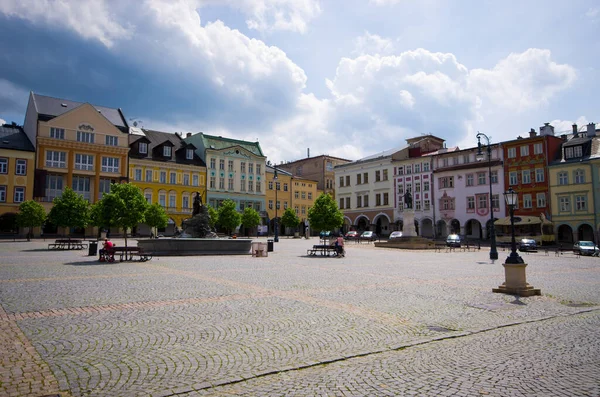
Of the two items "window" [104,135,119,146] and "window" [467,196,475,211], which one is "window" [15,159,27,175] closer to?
"window" [104,135,119,146]

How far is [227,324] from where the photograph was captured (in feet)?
25.7

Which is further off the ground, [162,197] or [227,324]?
[162,197]

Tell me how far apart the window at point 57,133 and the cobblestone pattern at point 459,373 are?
57.2 m

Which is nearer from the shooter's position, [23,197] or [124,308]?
[124,308]

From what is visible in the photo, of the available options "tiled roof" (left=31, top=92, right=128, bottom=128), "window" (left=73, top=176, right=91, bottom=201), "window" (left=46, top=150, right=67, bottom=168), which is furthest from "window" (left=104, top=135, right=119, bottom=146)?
"window" (left=46, top=150, right=67, bottom=168)

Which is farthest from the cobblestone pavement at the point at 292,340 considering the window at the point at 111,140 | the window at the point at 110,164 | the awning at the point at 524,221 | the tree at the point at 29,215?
the window at the point at 111,140

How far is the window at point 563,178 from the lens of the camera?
1911 inches

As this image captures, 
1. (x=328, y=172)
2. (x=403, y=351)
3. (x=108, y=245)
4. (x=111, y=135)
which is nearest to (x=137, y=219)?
(x=108, y=245)

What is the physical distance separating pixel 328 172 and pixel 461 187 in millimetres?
32433

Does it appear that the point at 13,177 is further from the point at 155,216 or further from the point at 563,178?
the point at 563,178

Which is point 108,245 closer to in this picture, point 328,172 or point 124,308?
point 124,308

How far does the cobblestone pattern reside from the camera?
15.9 ft

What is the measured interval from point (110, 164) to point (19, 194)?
36.5ft

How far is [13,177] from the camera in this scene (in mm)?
49812
